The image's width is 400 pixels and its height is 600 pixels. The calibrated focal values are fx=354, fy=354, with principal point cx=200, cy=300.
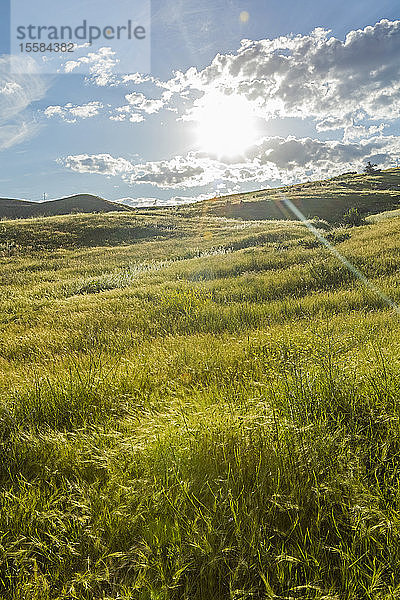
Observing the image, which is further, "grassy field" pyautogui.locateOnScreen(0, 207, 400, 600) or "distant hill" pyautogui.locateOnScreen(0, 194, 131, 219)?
"distant hill" pyautogui.locateOnScreen(0, 194, 131, 219)

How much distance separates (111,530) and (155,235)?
119ft

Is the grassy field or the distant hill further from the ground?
the distant hill

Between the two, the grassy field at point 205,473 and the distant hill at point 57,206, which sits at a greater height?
the distant hill at point 57,206

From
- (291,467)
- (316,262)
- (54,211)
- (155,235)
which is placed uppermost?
(54,211)

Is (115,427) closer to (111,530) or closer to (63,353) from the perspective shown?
(111,530)

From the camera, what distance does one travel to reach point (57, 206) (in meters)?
83.0

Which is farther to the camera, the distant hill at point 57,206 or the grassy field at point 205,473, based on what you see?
the distant hill at point 57,206

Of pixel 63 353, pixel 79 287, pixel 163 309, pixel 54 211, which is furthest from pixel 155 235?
pixel 54 211

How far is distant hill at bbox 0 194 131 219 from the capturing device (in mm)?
76938

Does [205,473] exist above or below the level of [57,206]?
below

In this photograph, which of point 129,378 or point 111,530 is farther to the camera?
point 129,378

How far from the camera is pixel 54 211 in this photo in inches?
3054

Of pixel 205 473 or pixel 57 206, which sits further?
pixel 57 206

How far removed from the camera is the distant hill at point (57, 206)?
76938mm
